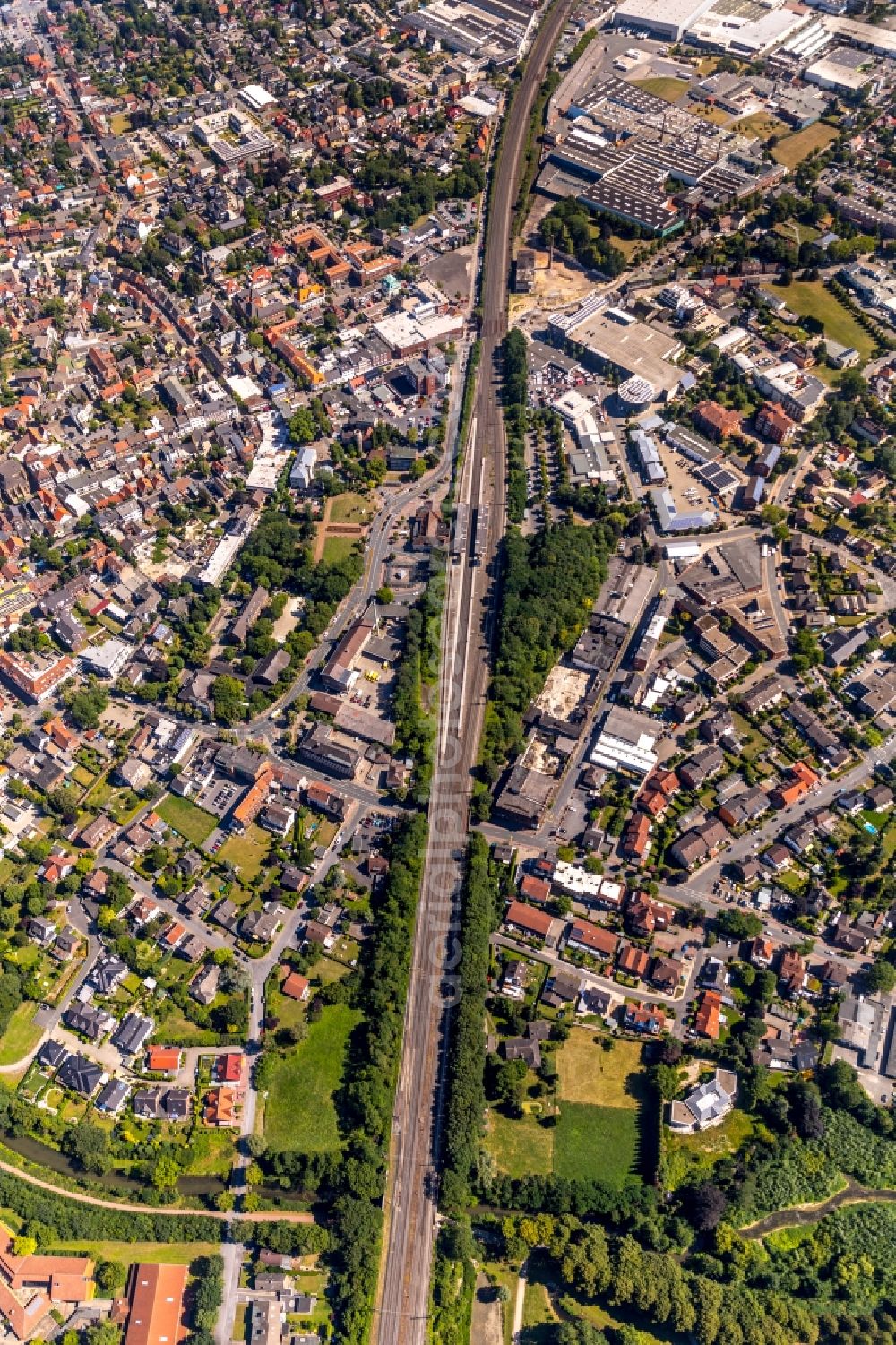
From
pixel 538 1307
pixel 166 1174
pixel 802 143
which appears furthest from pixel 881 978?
pixel 802 143

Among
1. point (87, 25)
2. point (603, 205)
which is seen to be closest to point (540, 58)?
point (603, 205)

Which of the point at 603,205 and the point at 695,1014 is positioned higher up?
the point at 603,205

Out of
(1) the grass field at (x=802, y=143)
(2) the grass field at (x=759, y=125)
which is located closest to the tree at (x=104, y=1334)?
(1) the grass field at (x=802, y=143)

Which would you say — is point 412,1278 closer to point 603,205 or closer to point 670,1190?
point 670,1190

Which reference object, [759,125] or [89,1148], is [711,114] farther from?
[89,1148]

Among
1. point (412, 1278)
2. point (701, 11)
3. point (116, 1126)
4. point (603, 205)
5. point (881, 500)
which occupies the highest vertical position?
point (701, 11)

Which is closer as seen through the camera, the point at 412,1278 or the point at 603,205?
the point at 412,1278
